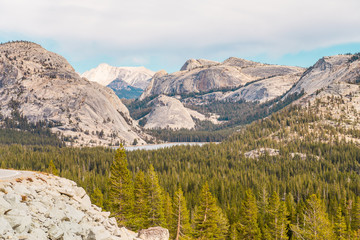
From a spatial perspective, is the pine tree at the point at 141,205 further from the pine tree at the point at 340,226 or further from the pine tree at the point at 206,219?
the pine tree at the point at 340,226

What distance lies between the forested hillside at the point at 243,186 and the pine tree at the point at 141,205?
0.66 feet

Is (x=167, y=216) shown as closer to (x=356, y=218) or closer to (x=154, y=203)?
(x=154, y=203)

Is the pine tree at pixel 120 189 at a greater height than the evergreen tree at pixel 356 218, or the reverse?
the pine tree at pixel 120 189

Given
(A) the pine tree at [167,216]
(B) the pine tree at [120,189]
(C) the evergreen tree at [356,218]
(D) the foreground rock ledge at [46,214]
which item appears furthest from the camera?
(C) the evergreen tree at [356,218]

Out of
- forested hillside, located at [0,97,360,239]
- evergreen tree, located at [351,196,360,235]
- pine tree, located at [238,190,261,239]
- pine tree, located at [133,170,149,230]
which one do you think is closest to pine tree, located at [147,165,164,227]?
forested hillside, located at [0,97,360,239]

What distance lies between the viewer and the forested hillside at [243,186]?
6019 centimetres

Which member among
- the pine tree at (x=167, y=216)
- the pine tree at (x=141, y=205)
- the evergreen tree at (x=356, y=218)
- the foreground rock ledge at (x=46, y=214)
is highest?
the foreground rock ledge at (x=46, y=214)

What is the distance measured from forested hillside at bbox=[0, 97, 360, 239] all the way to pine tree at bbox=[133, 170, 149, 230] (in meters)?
0.20

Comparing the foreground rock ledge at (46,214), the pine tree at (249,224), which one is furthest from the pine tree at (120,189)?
the foreground rock ledge at (46,214)

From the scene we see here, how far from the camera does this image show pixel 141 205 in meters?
58.5

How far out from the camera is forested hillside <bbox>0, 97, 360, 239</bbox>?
60.2m

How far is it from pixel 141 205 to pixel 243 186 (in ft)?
261

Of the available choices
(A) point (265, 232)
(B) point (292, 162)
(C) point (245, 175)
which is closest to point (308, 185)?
(C) point (245, 175)

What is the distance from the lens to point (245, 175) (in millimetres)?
138750
